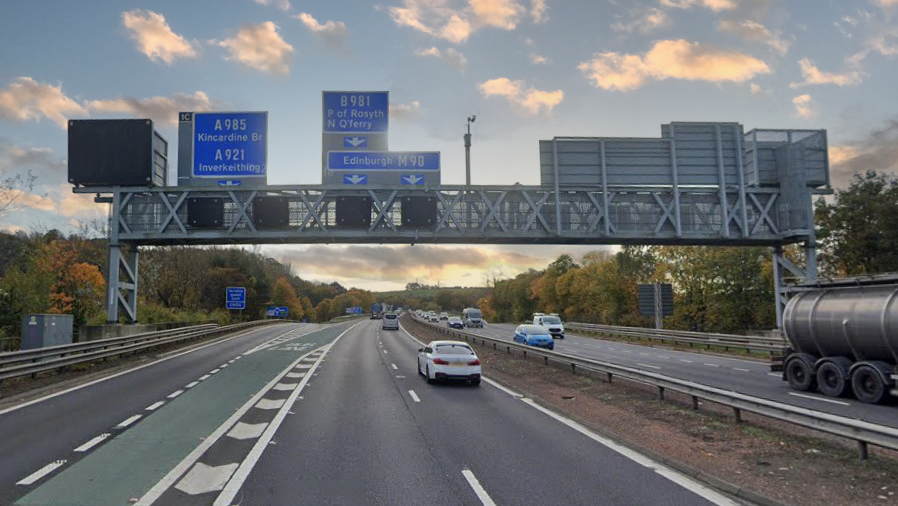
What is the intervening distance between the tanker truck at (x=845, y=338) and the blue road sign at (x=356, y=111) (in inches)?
708

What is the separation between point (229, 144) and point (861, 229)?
41821 mm

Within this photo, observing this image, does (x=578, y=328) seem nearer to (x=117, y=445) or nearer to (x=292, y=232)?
(x=292, y=232)

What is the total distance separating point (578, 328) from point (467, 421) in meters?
53.7

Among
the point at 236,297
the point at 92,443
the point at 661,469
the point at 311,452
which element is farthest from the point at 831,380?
the point at 236,297

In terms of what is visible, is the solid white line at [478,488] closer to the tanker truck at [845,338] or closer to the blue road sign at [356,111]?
the tanker truck at [845,338]

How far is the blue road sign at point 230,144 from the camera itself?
2695 cm

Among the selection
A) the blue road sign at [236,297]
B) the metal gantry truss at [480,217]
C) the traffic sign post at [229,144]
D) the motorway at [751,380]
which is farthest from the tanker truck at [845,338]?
the blue road sign at [236,297]

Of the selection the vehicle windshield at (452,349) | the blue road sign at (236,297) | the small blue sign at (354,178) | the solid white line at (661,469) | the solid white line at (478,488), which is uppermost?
the small blue sign at (354,178)

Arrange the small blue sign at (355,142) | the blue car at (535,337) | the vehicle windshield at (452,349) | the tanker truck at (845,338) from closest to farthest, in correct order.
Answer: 1. the tanker truck at (845,338)
2. the vehicle windshield at (452,349)
3. the small blue sign at (355,142)
4. the blue car at (535,337)

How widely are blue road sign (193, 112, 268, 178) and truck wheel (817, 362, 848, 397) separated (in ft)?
73.4

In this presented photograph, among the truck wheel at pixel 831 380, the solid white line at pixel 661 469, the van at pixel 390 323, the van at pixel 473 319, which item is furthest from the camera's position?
the van at pixel 473 319

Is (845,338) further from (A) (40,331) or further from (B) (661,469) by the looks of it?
(A) (40,331)

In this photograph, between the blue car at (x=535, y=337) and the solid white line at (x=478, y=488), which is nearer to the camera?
the solid white line at (x=478, y=488)

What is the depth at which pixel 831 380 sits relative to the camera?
16438 millimetres
